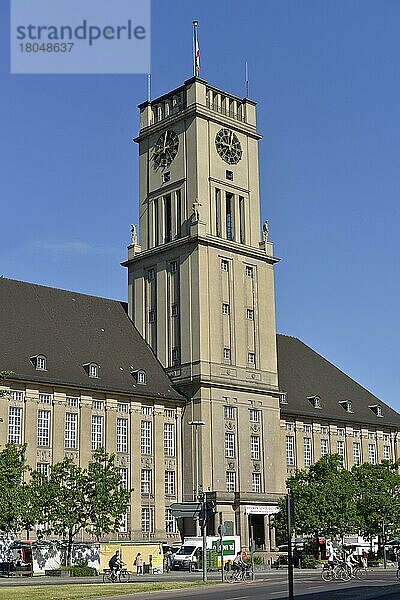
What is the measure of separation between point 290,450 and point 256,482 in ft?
27.7

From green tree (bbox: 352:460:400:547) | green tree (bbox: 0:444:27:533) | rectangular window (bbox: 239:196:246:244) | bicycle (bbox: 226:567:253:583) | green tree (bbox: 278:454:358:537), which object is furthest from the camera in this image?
rectangular window (bbox: 239:196:246:244)

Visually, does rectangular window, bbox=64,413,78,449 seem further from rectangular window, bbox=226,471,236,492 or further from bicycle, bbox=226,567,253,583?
bicycle, bbox=226,567,253,583

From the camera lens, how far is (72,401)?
7675cm

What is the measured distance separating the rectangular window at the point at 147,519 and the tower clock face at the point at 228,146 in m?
32.3

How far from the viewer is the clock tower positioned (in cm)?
8306

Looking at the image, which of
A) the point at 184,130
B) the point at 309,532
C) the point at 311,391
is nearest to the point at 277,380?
the point at 311,391

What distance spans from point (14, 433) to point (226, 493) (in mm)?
19142

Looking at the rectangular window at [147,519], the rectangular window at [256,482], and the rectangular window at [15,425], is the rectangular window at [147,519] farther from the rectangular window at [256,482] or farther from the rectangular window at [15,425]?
the rectangular window at [15,425]

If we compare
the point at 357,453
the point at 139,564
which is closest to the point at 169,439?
the point at 139,564

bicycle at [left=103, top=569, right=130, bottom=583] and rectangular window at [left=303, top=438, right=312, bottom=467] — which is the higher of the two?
rectangular window at [left=303, top=438, right=312, bottom=467]

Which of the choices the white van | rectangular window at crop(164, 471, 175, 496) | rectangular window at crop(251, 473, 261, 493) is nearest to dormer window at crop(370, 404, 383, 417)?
rectangular window at crop(251, 473, 261, 493)

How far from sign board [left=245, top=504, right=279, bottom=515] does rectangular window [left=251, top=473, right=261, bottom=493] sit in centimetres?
225

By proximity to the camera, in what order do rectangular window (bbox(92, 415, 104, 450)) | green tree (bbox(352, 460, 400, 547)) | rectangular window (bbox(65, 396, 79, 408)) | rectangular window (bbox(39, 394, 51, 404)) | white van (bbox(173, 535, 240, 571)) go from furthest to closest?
green tree (bbox(352, 460, 400, 547)), rectangular window (bbox(92, 415, 104, 450)), rectangular window (bbox(65, 396, 79, 408)), rectangular window (bbox(39, 394, 51, 404)), white van (bbox(173, 535, 240, 571))

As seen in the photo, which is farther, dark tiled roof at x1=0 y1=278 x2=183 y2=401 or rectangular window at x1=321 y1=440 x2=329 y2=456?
rectangular window at x1=321 y1=440 x2=329 y2=456
